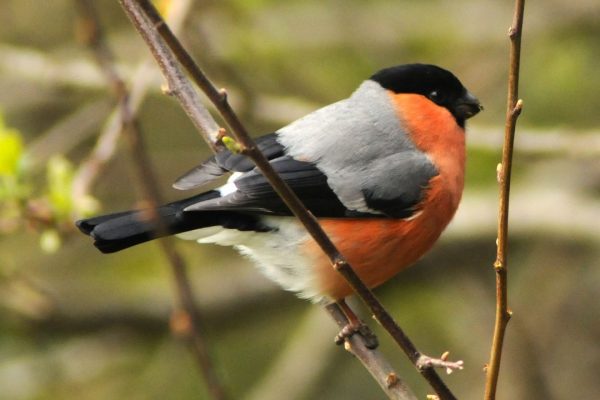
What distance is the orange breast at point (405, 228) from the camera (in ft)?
12.4

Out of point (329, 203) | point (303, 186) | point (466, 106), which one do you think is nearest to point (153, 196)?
point (303, 186)

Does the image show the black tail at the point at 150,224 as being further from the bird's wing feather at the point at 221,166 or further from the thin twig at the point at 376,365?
the thin twig at the point at 376,365

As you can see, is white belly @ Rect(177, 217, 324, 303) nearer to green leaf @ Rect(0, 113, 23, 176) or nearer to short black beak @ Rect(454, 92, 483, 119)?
green leaf @ Rect(0, 113, 23, 176)

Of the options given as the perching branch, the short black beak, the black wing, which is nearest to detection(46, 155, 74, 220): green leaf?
the black wing

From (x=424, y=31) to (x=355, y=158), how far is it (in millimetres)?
2886

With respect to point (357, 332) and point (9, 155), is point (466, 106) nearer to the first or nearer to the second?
point (357, 332)

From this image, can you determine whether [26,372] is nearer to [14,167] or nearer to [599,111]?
[14,167]

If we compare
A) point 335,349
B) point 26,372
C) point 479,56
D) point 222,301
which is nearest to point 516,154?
point 479,56

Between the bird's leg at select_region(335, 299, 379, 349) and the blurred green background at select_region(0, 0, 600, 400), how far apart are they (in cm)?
168

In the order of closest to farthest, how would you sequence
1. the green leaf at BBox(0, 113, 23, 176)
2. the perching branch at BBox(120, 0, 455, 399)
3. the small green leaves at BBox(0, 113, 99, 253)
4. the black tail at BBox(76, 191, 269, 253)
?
the perching branch at BBox(120, 0, 455, 399) < the black tail at BBox(76, 191, 269, 253) < the green leaf at BBox(0, 113, 23, 176) < the small green leaves at BBox(0, 113, 99, 253)

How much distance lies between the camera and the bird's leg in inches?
141

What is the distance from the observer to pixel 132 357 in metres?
6.34

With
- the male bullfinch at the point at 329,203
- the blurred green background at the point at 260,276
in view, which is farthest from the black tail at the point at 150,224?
the blurred green background at the point at 260,276

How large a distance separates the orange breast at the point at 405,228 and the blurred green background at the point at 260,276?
3.63 feet
